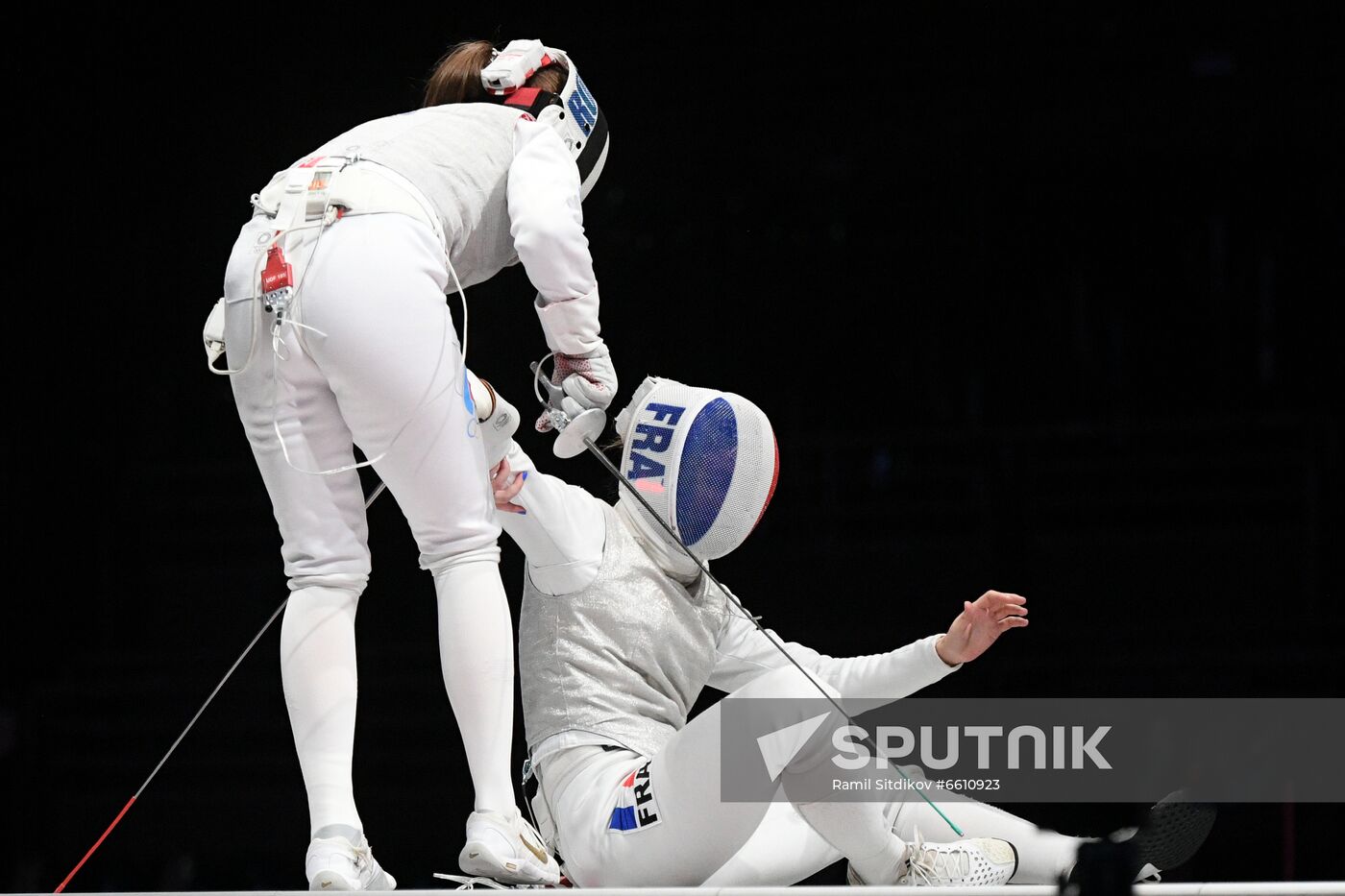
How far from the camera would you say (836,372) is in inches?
122

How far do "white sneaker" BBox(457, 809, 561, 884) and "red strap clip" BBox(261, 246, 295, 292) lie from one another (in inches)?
23.5

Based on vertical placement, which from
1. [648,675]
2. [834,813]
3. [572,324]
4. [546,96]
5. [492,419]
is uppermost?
[546,96]

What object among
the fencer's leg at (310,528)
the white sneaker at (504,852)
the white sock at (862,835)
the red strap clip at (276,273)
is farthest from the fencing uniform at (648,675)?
the red strap clip at (276,273)

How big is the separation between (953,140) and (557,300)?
1.52 metres

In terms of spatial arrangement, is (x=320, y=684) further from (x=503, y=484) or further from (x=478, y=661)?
(x=503, y=484)

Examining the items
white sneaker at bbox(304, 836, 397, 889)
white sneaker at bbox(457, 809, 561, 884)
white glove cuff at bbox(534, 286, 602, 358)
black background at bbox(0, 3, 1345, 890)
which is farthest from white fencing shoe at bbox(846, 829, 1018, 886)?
black background at bbox(0, 3, 1345, 890)

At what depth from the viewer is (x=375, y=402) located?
5.78 feet

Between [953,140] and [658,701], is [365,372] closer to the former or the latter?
[658,701]

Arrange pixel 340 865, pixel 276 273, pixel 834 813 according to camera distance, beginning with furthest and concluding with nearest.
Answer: pixel 834 813 → pixel 276 273 → pixel 340 865

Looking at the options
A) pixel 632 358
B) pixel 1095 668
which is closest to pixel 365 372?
pixel 632 358

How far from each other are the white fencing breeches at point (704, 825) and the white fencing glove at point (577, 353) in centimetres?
37

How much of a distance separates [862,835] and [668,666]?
41cm

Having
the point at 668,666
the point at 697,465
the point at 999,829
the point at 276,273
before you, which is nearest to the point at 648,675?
the point at 668,666

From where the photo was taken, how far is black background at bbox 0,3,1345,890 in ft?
9.93
